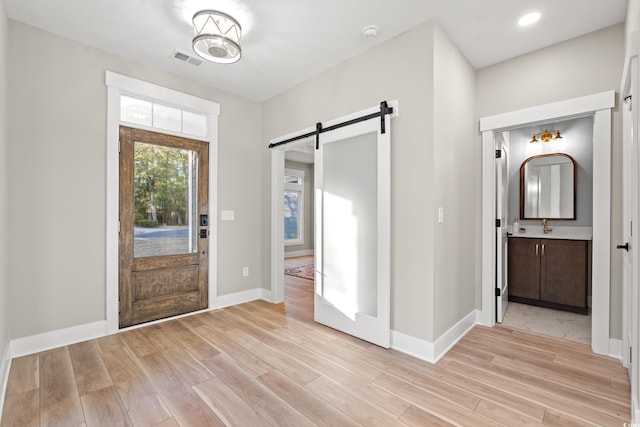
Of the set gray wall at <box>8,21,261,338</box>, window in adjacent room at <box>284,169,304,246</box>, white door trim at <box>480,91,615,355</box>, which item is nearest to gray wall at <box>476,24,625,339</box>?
white door trim at <box>480,91,615,355</box>

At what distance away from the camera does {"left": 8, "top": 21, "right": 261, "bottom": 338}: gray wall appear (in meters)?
2.49

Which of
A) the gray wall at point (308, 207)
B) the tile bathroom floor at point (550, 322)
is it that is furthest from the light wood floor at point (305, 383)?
the gray wall at point (308, 207)

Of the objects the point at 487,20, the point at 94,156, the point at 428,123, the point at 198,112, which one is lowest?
the point at 94,156

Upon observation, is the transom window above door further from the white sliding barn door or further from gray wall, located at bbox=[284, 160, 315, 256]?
gray wall, located at bbox=[284, 160, 315, 256]

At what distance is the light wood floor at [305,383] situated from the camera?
69.1 inches

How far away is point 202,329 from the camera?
3090mm

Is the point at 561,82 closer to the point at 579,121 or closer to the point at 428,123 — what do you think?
the point at 428,123

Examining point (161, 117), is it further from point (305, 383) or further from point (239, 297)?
point (305, 383)

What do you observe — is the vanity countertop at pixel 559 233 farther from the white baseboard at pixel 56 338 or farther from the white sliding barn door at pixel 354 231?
the white baseboard at pixel 56 338

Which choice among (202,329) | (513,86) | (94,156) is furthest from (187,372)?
(513,86)

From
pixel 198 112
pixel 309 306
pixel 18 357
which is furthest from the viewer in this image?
pixel 309 306

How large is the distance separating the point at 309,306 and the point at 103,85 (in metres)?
3.32

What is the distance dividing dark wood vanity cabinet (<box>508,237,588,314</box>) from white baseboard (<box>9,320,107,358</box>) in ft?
16.0

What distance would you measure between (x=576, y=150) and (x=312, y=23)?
153 inches
